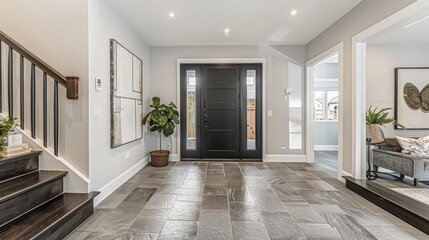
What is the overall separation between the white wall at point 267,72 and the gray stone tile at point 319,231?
3011 mm

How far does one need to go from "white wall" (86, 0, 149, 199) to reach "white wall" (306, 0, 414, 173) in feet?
11.8

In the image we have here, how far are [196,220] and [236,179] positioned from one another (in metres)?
1.59

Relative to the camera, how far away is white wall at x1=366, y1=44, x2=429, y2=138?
4469 mm

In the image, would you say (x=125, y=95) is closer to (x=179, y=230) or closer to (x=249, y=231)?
(x=179, y=230)

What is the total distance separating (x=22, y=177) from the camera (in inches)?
88.9

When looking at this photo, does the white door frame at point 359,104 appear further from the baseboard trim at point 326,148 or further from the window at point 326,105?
the window at point 326,105

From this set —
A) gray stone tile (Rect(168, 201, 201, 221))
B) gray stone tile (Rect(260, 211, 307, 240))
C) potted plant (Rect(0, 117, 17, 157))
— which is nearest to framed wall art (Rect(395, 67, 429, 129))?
gray stone tile (Rect(260, 211, 307, 240))

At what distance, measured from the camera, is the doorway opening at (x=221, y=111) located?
5.18 meters

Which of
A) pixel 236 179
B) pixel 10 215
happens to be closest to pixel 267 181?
pixel 236 179

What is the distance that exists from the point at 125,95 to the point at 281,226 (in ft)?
9.93

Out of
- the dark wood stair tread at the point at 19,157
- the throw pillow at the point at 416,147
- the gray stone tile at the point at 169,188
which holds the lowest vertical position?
the gray stone tile at the point at 169,188

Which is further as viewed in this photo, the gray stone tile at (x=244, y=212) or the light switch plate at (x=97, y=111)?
the light switch plate at (x=97, y=111)

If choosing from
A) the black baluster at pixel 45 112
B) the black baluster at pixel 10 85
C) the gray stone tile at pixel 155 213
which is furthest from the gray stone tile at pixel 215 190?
the black baluster at pixel 10 85

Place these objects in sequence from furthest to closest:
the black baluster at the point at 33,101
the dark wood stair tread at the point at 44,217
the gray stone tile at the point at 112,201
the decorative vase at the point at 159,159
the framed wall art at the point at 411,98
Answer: the decorative vase at the point at 159,159 → the framed wall art at the point at 411,98 → the gray stone tile at the point at 112,201 → the black baluster at the point at 33,101 → the dark wood stair tread at the point at 44,217
